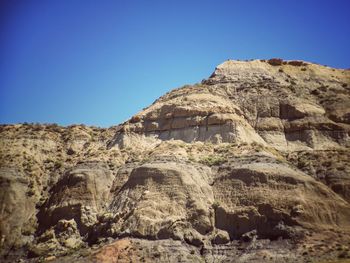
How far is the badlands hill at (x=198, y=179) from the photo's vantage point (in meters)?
40.7

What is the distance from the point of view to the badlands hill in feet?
134

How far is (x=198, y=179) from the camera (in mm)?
46812

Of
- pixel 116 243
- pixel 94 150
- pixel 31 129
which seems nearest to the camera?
pixel 116 243

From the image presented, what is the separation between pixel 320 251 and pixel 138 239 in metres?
16.0

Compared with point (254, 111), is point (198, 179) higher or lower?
→ lower

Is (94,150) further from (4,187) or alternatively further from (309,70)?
(309,70)

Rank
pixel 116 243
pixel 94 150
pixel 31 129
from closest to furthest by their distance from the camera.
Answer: pixel 116 243
pixel 94 150
pixel 31 129

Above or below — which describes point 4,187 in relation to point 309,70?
below

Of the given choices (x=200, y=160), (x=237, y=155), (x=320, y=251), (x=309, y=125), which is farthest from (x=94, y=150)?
(x=320, y=251)

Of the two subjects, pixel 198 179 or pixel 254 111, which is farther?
pixel 254 111

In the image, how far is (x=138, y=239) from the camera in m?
41.9

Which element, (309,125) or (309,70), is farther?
(309,70)

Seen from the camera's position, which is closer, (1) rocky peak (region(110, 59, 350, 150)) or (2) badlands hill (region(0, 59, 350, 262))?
(2) badlands hill (region(0, 59, 350, 262))

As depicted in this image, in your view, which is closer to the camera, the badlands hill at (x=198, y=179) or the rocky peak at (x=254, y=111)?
the badlands hill at (x=198, y=179)
